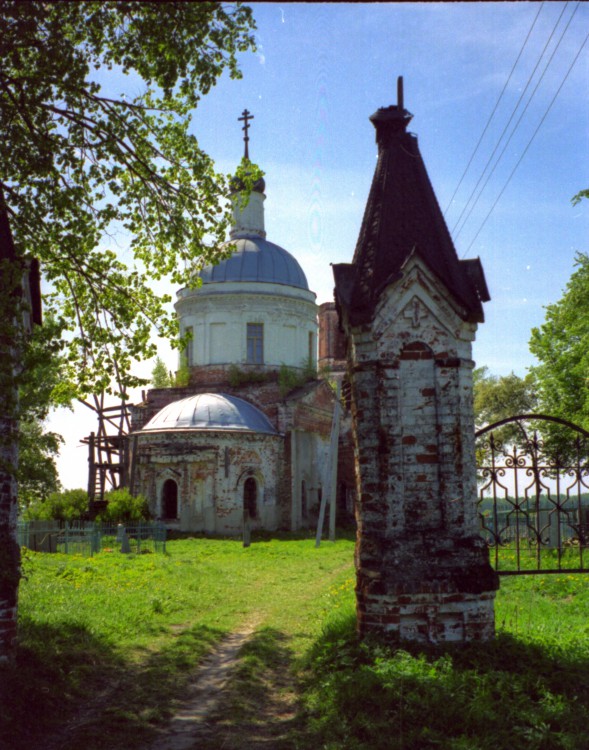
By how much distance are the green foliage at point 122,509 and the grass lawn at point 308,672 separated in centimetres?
1218

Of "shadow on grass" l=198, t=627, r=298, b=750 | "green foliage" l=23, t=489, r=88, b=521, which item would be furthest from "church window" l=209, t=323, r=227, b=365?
"shadow on grass" l=198, t=627, r=298, b=750

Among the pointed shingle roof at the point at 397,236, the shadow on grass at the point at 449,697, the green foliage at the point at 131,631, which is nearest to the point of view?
the shadow on grass at the point at 449,697

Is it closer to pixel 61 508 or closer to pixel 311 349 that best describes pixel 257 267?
pixel 311 349

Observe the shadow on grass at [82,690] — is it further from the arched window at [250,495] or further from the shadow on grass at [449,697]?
the arched window at [250,495]

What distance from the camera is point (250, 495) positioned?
27.4 meters

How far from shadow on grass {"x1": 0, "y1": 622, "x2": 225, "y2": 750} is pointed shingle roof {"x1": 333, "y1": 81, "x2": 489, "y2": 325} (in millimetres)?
4071

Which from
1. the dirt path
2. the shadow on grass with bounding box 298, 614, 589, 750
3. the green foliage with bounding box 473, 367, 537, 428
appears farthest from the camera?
the green foliage with bounding box 473, 367, 537, 428

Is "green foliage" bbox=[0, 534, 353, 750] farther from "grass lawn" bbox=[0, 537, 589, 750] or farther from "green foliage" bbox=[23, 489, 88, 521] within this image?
"green foliage" bbox=[23, 489, 88, 521]

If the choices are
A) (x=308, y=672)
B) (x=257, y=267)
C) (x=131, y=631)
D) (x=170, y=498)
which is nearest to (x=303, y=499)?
Result: (x=170, y=498)

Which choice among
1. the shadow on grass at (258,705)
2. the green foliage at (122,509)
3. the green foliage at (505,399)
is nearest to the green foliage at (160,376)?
the green foliage at (122,509)

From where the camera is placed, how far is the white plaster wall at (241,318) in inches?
1227

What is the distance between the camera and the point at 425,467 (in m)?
6.87

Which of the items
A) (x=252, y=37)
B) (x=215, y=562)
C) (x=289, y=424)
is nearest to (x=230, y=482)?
(x=289, y=424)

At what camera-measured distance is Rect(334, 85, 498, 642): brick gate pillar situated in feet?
21.6
